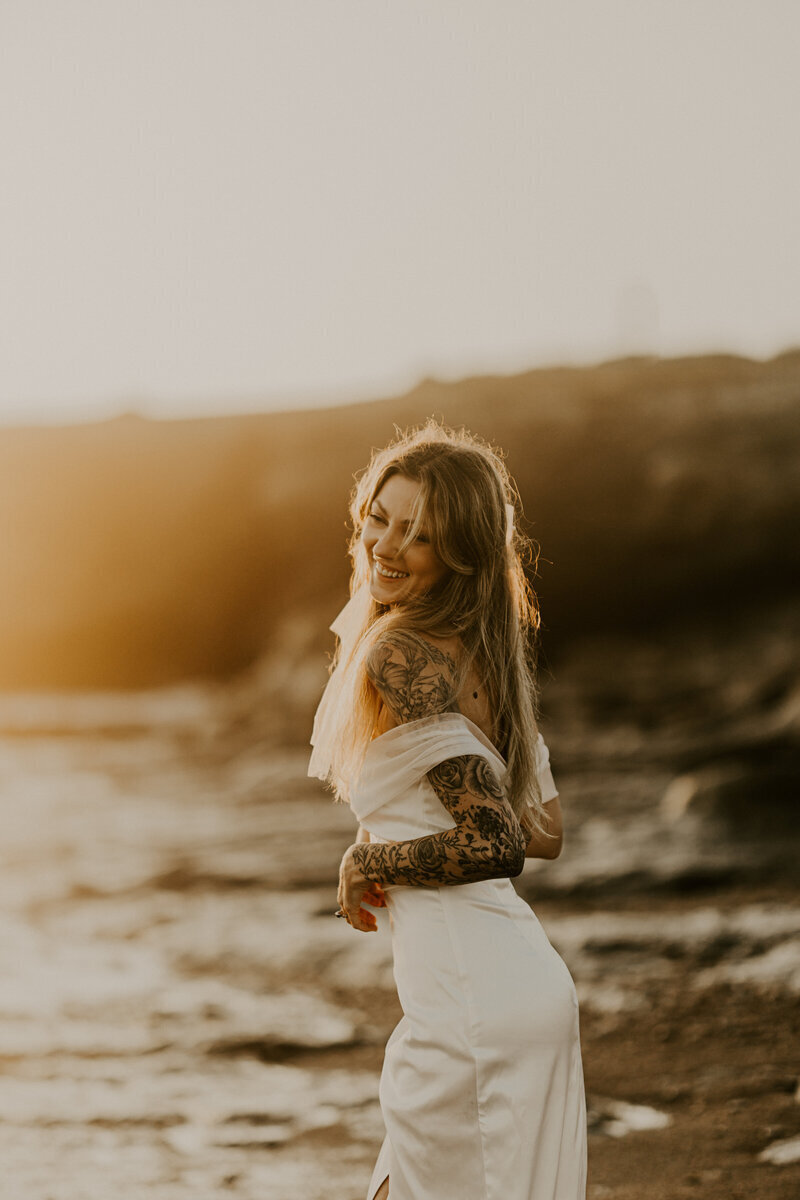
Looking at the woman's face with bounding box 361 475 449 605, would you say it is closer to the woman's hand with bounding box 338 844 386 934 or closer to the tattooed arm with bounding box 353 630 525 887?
the tattooed arm with bounding box 353 630 525 887

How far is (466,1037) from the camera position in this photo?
2008 millimetres

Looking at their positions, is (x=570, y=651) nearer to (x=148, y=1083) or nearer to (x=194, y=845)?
(x=194, y=845)

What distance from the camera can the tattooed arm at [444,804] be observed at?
1.98 meters

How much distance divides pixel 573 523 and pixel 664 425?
170 cm

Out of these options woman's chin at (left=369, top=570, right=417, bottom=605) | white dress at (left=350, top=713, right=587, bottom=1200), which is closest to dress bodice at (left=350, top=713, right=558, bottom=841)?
white dress at (left=350, top=713, right=587, bottom=1200)

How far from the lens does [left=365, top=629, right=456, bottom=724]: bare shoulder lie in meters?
2.04

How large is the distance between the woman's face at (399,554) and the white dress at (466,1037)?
0.27m

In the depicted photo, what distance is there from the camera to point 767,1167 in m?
3.88

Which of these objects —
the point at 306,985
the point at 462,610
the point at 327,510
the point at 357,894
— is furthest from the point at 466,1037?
the point at 327,510

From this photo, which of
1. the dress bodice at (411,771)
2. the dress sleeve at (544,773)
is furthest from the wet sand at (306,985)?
the dress bodice at (411,771)

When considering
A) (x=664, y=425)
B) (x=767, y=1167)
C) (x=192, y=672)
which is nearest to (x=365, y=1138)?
(x=767, y=1167)

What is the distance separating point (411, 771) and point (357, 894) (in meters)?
0.28

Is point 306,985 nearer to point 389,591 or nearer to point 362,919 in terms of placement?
point 362,919

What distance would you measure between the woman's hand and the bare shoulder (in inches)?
11.0
